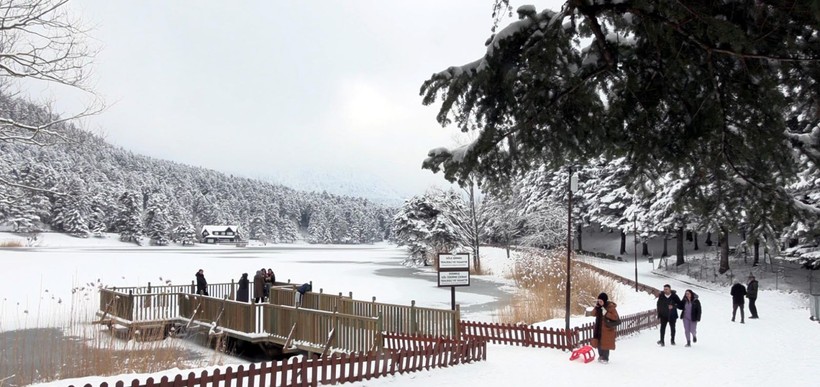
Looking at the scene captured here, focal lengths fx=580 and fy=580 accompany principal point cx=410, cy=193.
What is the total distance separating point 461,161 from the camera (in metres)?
6.19

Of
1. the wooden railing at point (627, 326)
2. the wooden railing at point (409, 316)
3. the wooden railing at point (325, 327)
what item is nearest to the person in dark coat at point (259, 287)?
the wooden railing at point (409, 316)

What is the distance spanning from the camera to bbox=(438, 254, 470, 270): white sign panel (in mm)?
15586

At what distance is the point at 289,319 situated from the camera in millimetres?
16266

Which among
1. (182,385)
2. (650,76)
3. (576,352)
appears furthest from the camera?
(576,352)

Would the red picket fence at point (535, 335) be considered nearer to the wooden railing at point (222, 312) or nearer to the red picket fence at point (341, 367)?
the red picket fence at point (341, 367)

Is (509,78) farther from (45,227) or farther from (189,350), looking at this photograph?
(45,227)

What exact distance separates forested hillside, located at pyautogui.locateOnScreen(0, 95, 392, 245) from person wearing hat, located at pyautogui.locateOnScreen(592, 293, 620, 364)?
36.8 feet

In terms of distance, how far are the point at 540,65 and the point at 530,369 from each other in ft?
26.2

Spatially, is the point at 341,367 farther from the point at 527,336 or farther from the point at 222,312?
the point at 222,312

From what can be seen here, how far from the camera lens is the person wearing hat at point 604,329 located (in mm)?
12141

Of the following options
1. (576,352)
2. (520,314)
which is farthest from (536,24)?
(520,314)

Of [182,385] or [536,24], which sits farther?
[182,385]

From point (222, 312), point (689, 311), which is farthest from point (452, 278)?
point (222, 312)

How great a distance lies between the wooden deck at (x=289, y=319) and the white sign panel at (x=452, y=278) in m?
1.15
